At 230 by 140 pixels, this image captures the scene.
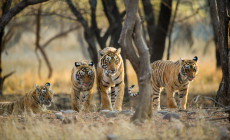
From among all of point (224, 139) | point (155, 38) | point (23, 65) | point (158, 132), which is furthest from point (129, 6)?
point (23, 65)

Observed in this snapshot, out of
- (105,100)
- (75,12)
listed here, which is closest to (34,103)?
(105,100)

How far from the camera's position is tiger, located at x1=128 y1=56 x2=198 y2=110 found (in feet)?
24.5

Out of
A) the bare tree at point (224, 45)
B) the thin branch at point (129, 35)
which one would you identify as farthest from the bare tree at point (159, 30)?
the thin branch at point (129, 35)

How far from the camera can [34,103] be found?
799 cm

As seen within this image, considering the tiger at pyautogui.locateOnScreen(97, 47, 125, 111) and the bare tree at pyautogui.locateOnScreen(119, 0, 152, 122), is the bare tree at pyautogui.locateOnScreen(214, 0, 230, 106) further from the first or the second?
the bare tree at pyautogui.locateOnScreen(119, 0, 152, 122)

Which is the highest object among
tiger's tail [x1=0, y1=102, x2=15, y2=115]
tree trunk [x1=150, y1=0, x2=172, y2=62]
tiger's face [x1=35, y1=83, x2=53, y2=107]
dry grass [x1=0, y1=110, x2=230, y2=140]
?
tree trunk [x1=150, y1=0, x2=172, y2=62]

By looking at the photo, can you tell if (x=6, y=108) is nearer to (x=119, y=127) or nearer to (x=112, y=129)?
(x=112, y=129)

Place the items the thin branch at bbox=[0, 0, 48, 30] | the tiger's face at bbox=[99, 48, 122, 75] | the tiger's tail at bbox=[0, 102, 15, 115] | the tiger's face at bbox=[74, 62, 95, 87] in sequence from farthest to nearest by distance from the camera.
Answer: the tiger's tail at bbox=[0, 102, 15, 115]
the thin branch at bbox=[0, 0, 48, 30]
the tiger's face at bbox=[74, 62, 95, 87]
the tiger's face at bbox=[99, 48, 122, 75]

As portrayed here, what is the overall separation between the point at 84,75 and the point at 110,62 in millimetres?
662

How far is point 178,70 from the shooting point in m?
7.71

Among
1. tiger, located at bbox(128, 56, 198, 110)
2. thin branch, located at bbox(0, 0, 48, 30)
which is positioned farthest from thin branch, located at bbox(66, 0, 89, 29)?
tiger, located at bbox(128, 56, 198, 110)

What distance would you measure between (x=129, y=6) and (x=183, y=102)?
A: 2.95 metres

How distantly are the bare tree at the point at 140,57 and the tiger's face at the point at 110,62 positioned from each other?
4.83 feet

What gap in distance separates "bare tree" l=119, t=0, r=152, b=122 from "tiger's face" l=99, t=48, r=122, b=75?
147cm
